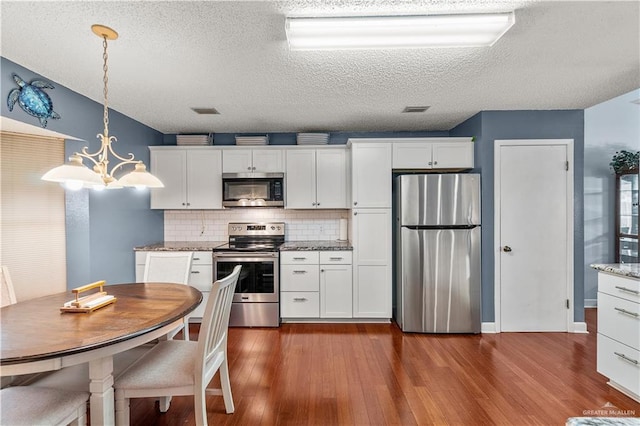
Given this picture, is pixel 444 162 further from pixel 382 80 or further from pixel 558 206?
pixel 382 80

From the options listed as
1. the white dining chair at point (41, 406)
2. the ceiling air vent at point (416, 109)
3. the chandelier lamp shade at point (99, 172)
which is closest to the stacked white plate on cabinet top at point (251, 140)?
the ceiling air vent at point (416, 109)

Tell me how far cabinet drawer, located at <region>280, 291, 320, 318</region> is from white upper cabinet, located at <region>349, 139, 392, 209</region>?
1.19m

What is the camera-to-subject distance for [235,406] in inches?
82.9

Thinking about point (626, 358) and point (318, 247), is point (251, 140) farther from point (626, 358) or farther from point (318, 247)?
point (626, 358)

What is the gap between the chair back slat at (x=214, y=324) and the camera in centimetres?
163

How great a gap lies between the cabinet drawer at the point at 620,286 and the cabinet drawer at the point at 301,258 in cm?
253

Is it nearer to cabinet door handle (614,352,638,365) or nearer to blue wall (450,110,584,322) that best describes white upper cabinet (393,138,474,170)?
blue wall (450,110,584,322)

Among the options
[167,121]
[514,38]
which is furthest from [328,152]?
[514,38]

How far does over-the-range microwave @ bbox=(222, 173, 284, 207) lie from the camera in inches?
155

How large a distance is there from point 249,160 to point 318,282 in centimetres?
178

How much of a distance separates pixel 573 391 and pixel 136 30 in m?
3.83

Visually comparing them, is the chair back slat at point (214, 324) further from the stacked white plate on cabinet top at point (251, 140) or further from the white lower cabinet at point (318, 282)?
the stacked white plate on cabinet top at point (251, 140)

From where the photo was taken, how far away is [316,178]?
397 cm

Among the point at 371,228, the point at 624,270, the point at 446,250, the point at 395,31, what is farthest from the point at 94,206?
the point at 624,270
